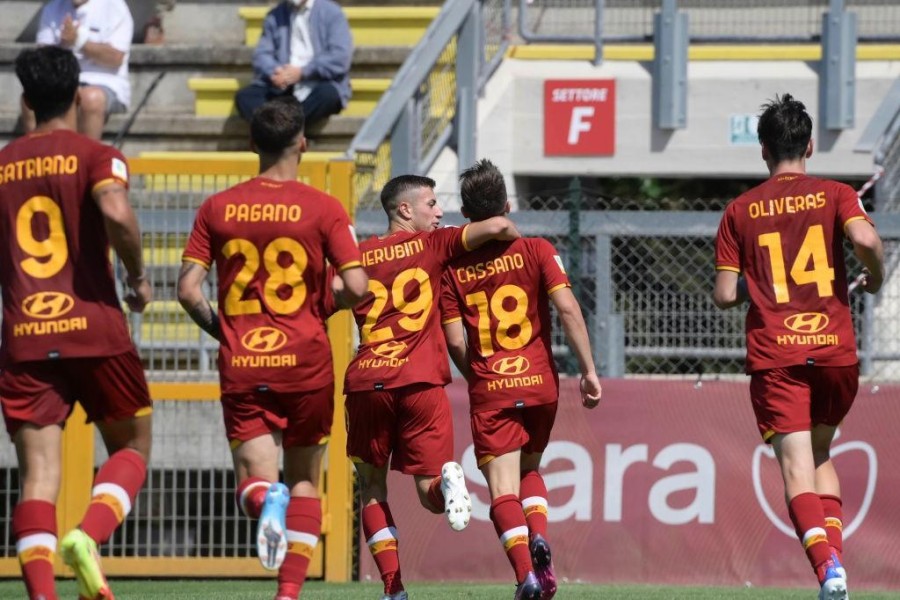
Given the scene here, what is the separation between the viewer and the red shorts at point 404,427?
7129 mm

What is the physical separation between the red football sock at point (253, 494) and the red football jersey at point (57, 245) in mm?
756

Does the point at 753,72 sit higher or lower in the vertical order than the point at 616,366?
higher

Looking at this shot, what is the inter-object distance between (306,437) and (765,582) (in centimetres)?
419

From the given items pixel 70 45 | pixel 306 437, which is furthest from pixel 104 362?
pixel 70 45

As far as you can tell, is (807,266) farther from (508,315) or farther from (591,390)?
(508,315)

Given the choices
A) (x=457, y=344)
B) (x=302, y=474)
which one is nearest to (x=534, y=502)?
(x=457, y=344)

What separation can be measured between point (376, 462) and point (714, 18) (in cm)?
735

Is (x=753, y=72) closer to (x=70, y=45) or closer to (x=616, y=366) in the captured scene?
(x=616, y=366)

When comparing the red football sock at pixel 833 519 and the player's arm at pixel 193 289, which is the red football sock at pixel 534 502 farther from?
the player's arm at pixel 193 289

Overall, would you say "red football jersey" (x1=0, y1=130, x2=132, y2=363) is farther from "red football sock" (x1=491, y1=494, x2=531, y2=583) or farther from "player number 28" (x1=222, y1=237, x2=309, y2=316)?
"red football sock" (x1=491, y1=494, x2=531, y2=583)

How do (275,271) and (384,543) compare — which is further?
(384,543)

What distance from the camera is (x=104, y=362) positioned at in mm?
5879

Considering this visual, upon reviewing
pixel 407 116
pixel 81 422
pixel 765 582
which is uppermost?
pixel 407 116

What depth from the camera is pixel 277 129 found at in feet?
20.5
